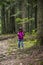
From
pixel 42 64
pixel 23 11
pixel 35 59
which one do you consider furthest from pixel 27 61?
pixel 23 11

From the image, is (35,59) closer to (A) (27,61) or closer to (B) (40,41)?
(A) (27,61)

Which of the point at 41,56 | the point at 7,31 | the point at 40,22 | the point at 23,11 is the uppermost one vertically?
the point at 40,22

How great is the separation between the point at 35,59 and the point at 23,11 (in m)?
18.8

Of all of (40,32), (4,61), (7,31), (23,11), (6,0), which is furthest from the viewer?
(7,31)

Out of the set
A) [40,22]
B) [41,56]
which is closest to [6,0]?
[40,22]

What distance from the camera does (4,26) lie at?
40812 millimetres

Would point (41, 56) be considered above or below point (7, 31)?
above

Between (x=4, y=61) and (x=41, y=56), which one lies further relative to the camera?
(x=4, y=61)

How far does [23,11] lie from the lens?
96.7ft

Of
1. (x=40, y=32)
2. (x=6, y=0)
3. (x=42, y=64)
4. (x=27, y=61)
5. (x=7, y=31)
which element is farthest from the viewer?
(x=7, y=31)

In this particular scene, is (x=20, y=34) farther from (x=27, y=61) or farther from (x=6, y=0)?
(x=6, y=0)

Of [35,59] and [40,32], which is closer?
Answer: [35,59]

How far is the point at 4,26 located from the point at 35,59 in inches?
→ 1181

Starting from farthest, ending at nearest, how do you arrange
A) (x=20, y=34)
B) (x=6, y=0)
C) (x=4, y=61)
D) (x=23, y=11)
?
1. (x=6, y=0)
2. (x=23, y=11)
3. (x=20, y=34)
4. (x=4, y=61)
